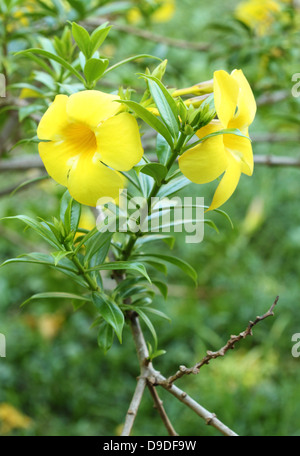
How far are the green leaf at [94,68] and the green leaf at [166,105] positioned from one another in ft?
0.25

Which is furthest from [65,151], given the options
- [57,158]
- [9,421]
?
[9,421]

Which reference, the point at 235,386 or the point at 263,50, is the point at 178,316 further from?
the point at 263,50

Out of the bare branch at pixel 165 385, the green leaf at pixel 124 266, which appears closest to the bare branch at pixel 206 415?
A: the bare branch at pixel 165 385

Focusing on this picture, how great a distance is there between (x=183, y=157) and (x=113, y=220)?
13cm

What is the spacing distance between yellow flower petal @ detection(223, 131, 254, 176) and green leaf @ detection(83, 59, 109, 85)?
0.48ft

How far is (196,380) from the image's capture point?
1.82 m

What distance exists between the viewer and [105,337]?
535 millimetres

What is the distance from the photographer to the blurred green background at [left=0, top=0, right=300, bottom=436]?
1532 mm

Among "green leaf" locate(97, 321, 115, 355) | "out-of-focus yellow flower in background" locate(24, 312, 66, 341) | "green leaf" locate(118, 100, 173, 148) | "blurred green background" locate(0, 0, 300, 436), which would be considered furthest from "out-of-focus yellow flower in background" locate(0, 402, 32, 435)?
"green leaf" locate(118, 100, 173, 148)

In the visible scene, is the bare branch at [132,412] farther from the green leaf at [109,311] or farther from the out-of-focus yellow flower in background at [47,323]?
the out-of-focus yellow flower in background at [47,323]

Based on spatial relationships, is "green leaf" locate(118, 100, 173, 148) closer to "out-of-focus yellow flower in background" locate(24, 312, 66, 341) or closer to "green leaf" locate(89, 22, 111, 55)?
"green leaf" locate(89, 22, 111, 55)

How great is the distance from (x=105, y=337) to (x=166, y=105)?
276mm

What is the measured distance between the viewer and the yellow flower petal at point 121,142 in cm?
39
